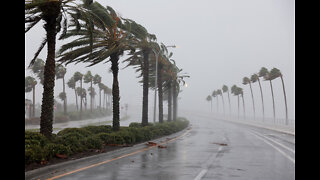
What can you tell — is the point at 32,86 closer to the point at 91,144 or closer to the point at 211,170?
the point at 91,144

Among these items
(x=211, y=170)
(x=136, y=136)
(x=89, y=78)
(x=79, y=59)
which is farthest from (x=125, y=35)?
(x=89, y=78)

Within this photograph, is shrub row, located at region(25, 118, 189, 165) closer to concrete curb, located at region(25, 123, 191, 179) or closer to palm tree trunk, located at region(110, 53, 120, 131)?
concrete curb, located at region(25, 123, 191, 179)

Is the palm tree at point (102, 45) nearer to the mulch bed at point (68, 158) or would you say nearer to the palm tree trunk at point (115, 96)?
the palm tree trunk at point (115, 96)

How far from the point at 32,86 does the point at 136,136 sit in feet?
207

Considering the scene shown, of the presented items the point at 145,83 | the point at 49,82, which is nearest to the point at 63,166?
the point at 49,82

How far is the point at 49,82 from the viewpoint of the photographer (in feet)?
45.3

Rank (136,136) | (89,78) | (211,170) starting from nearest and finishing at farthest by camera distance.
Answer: (211,170) < (136,136) < (89,78)

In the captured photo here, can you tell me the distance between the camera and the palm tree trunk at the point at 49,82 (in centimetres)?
1357

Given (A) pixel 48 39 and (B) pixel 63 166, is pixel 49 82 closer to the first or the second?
(A) pixel 48 39

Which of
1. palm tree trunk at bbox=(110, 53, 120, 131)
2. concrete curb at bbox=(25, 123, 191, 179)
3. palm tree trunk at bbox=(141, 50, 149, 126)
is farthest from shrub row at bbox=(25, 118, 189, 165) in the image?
palm tree trunk at bbox=(141, 50, 149, 126)

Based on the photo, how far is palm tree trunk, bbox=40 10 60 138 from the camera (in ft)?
44.5

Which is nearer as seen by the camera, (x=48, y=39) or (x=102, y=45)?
(x=48, y=39)

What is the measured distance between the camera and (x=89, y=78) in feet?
367
